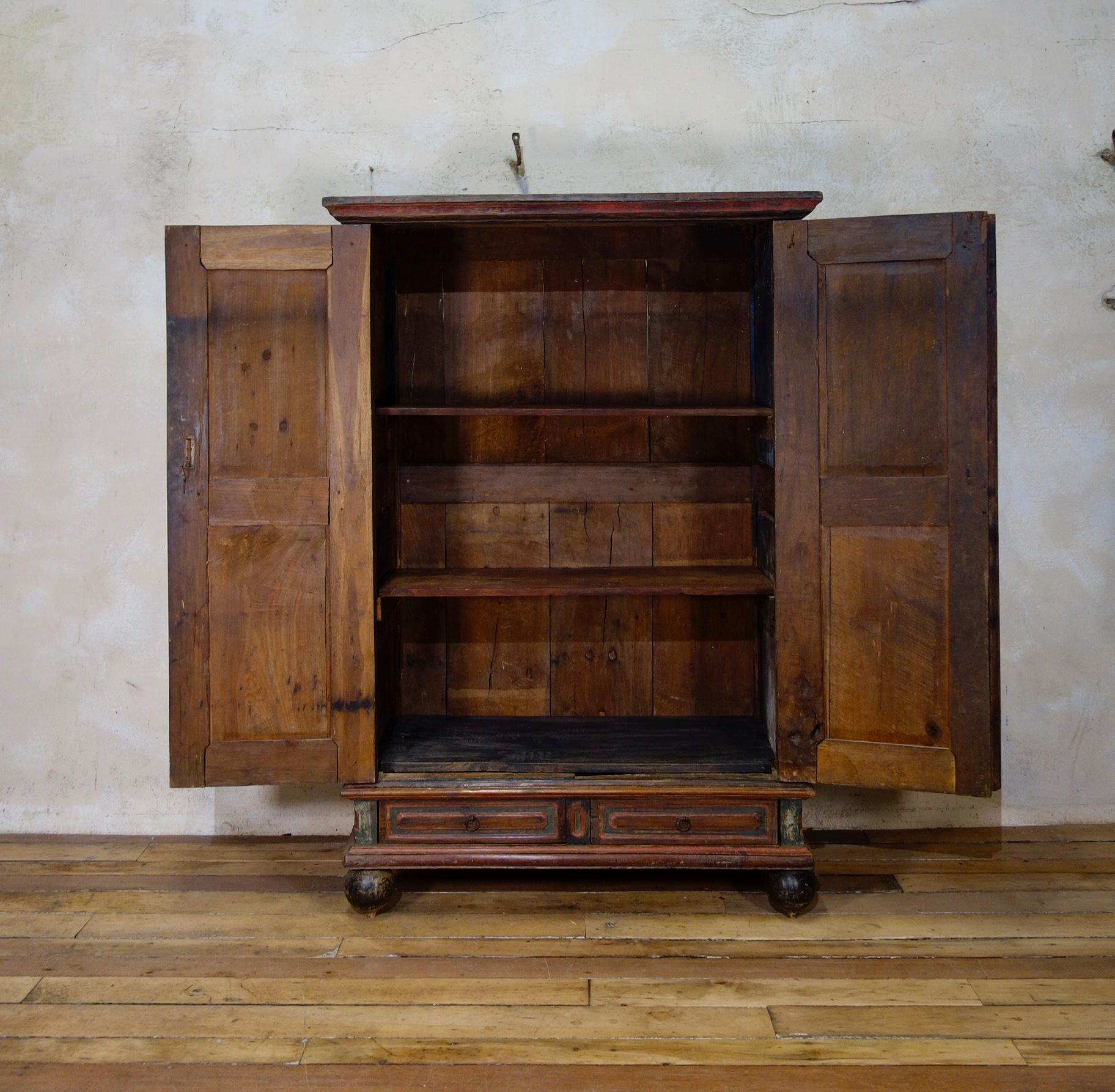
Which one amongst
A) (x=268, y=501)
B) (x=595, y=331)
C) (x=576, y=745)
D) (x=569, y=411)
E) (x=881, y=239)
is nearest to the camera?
(x=881, y=239)

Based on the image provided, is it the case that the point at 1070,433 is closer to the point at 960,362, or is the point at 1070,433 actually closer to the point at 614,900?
the point at 960,362

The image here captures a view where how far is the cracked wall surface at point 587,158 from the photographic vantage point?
3105 mm

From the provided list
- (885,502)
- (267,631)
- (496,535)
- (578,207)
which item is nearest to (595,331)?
(578,207)

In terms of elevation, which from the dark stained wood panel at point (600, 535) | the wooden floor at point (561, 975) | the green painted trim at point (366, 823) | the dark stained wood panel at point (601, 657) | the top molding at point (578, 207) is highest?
the top molding at point (578, 207)

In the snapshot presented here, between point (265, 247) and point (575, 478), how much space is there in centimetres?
115

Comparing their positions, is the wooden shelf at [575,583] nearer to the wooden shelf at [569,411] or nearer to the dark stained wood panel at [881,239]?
the wooden shelf at [569,411]

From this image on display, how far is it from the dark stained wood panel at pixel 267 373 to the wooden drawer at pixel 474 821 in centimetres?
97

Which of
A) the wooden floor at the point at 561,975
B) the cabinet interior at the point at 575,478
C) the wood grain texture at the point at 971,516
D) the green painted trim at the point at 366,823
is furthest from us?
the cabinet interior at the point at 575,478

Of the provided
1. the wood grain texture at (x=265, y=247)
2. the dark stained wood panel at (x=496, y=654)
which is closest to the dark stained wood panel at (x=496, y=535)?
the dark stained wood panel at (x=496, y=654)

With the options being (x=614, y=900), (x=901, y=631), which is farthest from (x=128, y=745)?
A: (x=901, y=631)

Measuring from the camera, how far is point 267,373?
2.60m

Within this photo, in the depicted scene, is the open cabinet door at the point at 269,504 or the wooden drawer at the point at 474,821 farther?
the wooden drawer at the point at 474,821

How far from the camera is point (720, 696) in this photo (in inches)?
125

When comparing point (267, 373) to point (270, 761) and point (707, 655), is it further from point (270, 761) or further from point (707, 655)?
point (707, 655)
